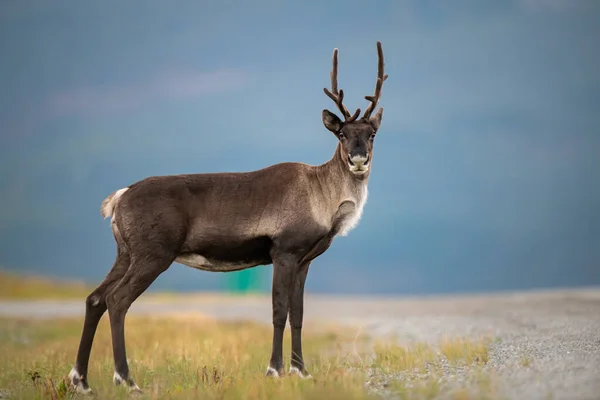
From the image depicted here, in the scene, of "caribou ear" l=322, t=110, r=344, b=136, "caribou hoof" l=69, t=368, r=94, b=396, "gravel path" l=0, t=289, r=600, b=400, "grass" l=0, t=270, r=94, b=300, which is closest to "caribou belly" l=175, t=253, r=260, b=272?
"caribou hoof" l=69, t=368, r=94, b=396

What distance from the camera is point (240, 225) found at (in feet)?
33.6

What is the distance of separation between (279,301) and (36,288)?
2861cm

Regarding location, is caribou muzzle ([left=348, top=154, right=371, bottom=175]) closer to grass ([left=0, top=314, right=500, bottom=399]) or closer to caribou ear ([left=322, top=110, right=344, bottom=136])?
caribou ear ([left=322, top=110, right=344, bottom=136])

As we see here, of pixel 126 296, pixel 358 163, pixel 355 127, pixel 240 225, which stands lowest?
pixel 126 296

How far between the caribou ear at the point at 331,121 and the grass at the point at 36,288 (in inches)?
1032

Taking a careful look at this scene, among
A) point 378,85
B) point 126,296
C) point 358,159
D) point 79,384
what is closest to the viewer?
point 126,296

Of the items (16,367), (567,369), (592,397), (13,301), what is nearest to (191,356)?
(16,367)

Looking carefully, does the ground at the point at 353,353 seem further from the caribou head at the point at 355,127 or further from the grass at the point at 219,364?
the caribou head at the point at 355,127

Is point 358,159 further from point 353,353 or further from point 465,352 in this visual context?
point 353,353

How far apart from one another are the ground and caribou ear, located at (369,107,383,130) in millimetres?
3589

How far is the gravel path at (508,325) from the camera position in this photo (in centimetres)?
754

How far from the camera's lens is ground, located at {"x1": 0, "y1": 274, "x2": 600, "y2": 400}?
800cm

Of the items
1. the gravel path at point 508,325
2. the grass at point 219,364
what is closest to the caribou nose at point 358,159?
the grass at point 219,364

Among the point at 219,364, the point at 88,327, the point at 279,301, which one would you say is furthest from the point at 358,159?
the point at 88,327
